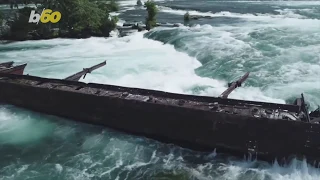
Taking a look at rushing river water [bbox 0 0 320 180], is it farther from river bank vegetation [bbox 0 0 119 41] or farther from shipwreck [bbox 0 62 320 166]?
river bank vegetation [bbox 0 0 119 41]

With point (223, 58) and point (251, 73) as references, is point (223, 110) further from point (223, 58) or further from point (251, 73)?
point (223, 58)

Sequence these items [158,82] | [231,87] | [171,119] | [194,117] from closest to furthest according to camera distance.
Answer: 1. [194,117]
2. [171,119]
3. [231,87]
4. [158,82]

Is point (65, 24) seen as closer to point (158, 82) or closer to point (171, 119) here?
point (158, 82)

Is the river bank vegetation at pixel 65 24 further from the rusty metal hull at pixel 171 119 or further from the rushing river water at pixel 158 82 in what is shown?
the rusty metal hull at pixel 171 119

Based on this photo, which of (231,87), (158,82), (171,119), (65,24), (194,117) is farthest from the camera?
(65,24)

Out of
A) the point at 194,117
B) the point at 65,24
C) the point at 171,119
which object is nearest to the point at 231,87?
the point at 194,117

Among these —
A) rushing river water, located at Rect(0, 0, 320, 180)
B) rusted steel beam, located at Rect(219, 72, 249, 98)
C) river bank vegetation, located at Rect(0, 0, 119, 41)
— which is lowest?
rushing river water, located at Rect(0, 0, 320, 180)

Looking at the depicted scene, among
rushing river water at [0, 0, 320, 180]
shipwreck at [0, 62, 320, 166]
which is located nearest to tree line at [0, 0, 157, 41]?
rushing river water at [0, 0, 320, 180]

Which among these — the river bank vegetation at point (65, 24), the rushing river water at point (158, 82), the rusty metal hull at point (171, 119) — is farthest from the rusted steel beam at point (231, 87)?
the river bank vegetation at point (65, 24)
